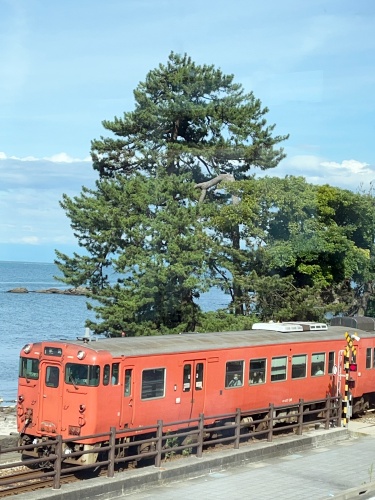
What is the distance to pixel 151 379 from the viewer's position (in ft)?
58.0

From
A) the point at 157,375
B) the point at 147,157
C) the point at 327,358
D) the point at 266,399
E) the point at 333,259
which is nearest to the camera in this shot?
the point at 157,375

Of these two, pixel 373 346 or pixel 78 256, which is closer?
pixel 373 346

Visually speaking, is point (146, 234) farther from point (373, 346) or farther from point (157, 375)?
point (157, 375)

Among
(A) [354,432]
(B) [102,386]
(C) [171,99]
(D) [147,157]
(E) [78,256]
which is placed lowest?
(A) [354,432]

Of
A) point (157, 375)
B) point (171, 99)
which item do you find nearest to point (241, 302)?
point (171, 99)

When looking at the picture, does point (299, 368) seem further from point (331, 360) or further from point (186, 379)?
point (186, 379)

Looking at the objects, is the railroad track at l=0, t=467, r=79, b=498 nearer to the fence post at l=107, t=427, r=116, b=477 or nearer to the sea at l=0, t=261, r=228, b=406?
the fence post at l=107, t=427, r=116, b=477

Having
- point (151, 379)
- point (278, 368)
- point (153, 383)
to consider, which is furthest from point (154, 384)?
point (278, 368)

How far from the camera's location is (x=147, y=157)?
40.9m

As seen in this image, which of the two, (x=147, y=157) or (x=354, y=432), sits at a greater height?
(x=147, y=157)

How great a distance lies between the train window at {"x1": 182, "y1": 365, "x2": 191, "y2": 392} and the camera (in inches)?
733

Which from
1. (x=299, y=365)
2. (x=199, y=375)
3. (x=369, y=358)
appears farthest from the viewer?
(x=369, y=358)

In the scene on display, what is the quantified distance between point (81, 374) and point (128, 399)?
1194 mm

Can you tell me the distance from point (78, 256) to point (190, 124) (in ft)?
31.0
